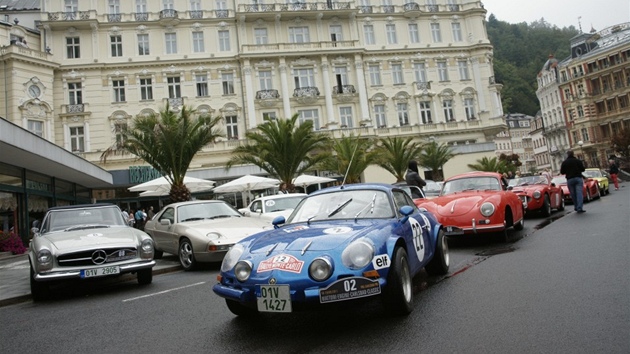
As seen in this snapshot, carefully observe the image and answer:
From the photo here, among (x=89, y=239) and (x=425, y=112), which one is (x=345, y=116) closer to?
(x=425, y=112)

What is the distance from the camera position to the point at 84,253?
22.6 feet

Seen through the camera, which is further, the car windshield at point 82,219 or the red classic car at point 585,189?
the red classic car at point 585,189

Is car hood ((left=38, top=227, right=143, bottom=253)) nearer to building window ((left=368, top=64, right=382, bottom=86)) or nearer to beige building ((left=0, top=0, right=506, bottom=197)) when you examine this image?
beige building ((left=0, top=0, right=506, bottom=197))

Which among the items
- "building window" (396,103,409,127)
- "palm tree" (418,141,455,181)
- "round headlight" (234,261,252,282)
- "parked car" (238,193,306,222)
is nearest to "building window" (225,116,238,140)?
"building window" (396,103,409,127)

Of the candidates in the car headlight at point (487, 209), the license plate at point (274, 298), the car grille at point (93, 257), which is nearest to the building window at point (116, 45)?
the car grille at point (93, 257)

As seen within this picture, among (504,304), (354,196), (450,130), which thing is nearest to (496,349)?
(504,304)

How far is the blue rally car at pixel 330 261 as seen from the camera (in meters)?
3.87

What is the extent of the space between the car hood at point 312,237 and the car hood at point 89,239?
3.38 meters

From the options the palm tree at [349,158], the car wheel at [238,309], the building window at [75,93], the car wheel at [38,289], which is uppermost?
the building window at [75,93]

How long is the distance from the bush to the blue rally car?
13994mm

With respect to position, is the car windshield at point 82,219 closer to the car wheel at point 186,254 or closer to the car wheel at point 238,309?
the car wheel at point 186,254

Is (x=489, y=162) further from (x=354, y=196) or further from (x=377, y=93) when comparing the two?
(x=354, y=196)

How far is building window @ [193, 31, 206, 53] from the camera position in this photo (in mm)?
38094

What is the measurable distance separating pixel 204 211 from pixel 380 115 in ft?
106
